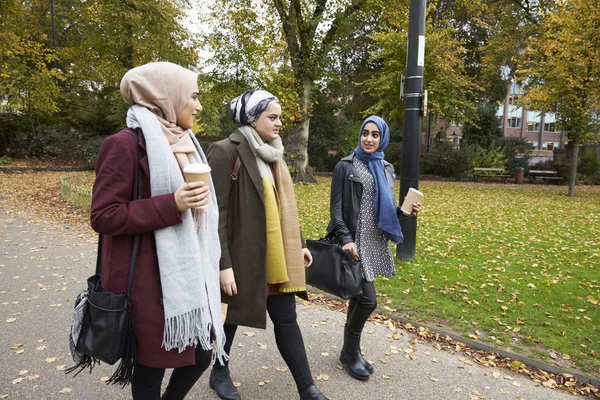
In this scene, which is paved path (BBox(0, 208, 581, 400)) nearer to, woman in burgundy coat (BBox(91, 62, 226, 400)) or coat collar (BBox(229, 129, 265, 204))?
woman in burgundy coat (BBox(91, 62, 226, 400))

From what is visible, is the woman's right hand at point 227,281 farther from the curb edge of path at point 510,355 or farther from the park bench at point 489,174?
the park bench at point 489,174

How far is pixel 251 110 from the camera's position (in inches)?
99.0

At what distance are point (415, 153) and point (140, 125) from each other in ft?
15.7

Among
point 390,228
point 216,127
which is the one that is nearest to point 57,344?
point 390,228

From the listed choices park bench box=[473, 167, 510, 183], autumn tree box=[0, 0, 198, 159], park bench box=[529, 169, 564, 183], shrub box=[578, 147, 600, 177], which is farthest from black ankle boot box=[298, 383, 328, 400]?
shrub box=[578, 147, 600, 177]

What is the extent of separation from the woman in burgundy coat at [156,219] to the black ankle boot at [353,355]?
65.1 inches

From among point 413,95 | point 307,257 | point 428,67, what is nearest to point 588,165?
point 428,67

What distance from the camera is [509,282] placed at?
18.1 feet

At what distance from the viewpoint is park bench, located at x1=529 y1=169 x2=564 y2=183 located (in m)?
23.4

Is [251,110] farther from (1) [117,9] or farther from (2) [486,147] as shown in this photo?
(2) [486,147]

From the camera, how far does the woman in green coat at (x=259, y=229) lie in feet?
7.99

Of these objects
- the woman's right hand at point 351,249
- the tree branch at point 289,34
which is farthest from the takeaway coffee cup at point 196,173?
the tree branch at point 289,34

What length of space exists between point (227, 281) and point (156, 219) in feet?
2.53

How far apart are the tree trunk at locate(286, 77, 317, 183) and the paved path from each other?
14713 mm
